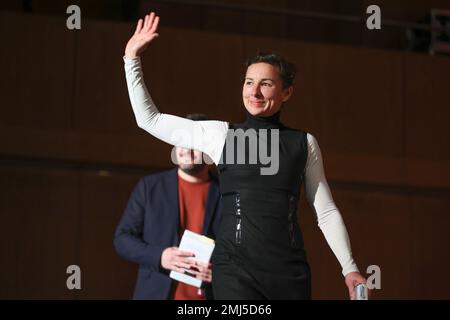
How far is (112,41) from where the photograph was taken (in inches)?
227

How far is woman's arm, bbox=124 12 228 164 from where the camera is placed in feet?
10.3

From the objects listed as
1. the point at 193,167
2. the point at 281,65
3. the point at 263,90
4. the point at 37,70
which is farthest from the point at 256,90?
the point at 37,70

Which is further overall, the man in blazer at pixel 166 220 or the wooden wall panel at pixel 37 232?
the wooden wall panel at pixel 37 232

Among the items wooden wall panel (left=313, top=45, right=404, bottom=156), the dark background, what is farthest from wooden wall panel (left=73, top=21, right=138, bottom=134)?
wooden wall panel (left=313, top=45, right=404, bottom=156)

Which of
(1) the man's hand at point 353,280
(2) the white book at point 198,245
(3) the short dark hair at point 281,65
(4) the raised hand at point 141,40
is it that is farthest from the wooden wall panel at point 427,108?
(4) the raised hand at point 141,40

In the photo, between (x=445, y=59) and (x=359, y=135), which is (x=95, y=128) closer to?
(x=359, y=135)

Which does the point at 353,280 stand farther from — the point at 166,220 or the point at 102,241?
the point at 102,241

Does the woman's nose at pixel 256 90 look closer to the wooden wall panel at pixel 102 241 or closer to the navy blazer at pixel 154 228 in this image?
the navy blazer at pixel 154 228

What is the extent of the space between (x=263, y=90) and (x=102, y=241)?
2526 mm

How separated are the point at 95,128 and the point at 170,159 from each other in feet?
1.46

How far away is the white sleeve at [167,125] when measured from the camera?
314cm

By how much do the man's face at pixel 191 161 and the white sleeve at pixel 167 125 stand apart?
134 centimetres

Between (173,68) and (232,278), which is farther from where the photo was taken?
(173,68)
